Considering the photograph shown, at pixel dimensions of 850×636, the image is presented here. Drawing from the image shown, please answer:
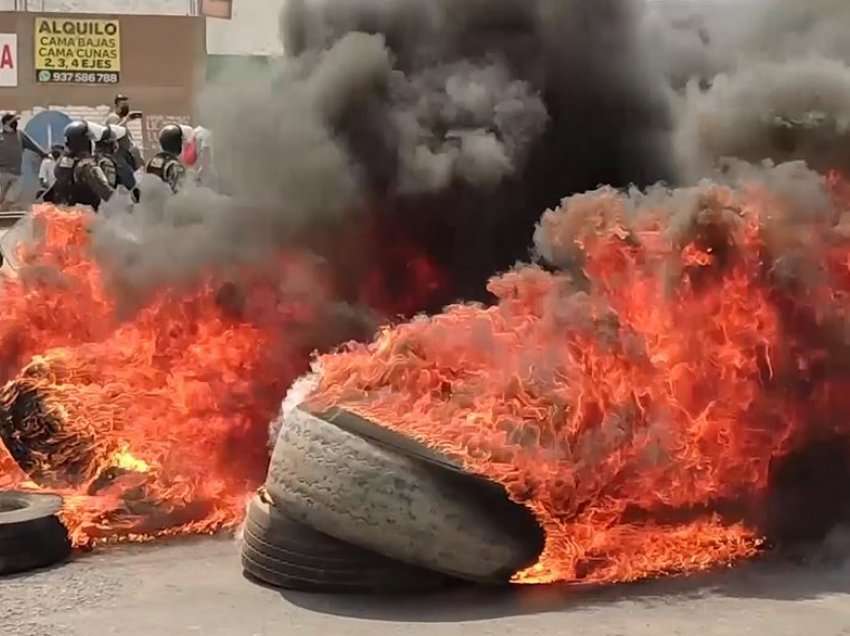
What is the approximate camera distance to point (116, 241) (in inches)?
303

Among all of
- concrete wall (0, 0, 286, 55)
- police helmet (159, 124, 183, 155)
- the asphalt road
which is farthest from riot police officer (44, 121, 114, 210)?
Result: concrete wall (0, 0, 286, 55)

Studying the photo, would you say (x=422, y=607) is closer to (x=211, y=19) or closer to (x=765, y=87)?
(x=765, y=87)

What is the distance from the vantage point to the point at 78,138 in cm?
1450

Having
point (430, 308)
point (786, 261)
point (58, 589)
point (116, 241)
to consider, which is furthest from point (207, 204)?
point (786, 261)

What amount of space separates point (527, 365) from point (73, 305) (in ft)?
12.0

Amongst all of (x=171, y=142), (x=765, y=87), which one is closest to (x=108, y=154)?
(x=171, y=142)

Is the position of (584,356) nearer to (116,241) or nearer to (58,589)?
(58,589)

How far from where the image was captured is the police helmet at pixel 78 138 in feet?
46.8

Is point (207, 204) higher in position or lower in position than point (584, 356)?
higher

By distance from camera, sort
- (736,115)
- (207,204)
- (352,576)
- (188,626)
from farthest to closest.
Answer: (207,204) < (736,115) < (352,576) < (188,626)

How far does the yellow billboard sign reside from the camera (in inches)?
1064

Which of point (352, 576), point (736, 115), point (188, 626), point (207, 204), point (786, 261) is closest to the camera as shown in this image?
point (188, 626)

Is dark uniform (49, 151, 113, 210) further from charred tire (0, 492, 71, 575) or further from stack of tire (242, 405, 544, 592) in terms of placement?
stack of tire (242, 405, 544, 592)

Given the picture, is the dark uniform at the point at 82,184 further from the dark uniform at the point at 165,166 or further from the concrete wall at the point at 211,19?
the concrete wall at the point at 211,19
